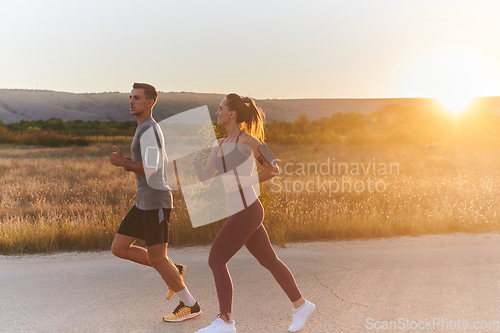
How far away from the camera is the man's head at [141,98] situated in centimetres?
A: 353

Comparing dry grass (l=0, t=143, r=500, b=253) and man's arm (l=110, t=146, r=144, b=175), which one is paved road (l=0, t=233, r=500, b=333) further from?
man's arm (l=110, t=146, r=144, b=175)

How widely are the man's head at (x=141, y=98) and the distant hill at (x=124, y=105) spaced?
4263 inches

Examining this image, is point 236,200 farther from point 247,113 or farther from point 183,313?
point 183,313

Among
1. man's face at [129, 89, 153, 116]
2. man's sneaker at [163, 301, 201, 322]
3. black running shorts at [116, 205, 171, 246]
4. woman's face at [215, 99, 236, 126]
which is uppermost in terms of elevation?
man's face at [129, 89, 153, 116]

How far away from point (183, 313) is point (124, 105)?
134849mm

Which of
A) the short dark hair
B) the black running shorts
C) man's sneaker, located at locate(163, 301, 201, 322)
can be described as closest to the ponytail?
the short dark hair

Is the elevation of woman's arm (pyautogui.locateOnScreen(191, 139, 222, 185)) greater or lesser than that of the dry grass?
greater

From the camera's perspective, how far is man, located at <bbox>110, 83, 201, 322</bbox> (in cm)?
341

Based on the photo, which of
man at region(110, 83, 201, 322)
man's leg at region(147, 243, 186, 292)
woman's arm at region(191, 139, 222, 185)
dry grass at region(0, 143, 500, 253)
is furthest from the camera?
dry grass at region(0, 143, 500, 253)

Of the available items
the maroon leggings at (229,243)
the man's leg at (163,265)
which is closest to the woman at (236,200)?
the maroon leggings at (229,243)

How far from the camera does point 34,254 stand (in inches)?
235

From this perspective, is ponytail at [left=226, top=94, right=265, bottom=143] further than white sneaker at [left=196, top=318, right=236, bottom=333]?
Yes

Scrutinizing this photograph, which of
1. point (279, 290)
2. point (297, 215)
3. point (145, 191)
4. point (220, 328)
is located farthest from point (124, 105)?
point (220, 328)

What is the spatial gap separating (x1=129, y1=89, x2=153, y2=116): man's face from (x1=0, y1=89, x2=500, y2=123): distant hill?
10833 cm
